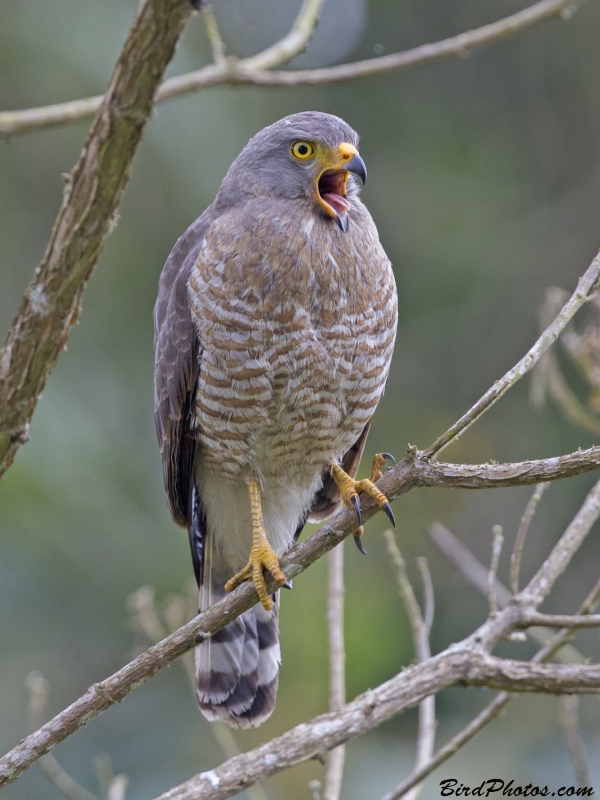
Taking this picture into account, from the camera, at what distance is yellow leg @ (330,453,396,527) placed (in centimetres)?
253

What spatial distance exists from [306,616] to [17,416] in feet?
12.9

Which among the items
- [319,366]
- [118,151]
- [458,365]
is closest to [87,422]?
[458,365]

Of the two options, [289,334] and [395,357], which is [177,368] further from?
[395,357]

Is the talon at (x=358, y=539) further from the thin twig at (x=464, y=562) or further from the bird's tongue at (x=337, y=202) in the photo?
the bird's tongue at (x=337, y=202)

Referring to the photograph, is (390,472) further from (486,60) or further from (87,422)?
(486,60)

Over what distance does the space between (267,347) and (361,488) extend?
1.68 ft

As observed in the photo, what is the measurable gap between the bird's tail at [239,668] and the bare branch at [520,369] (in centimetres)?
140

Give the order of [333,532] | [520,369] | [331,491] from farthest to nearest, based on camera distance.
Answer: [331,491]
[333,532]
[520,369]

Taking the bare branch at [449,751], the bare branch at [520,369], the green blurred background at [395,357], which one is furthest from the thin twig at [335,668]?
the green blurred background at [395,357]

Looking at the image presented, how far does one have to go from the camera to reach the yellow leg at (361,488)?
99.6 inches

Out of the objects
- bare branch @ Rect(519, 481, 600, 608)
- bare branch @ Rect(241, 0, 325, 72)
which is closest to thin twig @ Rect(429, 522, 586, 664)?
bare branch @ Rect(519, 481, 600, 608)

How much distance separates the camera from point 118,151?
189cm

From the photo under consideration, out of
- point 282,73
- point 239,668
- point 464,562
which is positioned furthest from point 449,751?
point 282,73

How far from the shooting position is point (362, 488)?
2.80 metres
